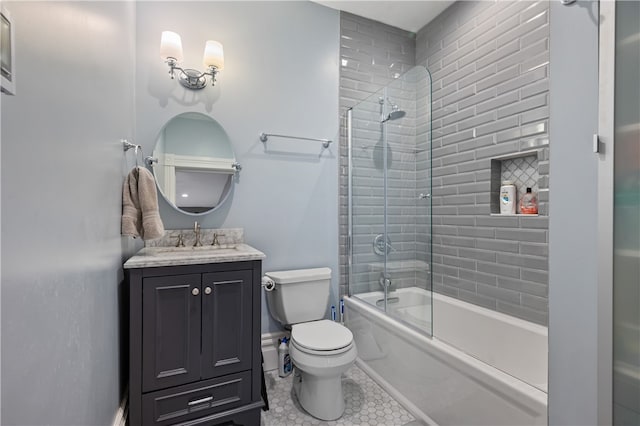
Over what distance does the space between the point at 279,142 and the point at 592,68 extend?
1.83 metres

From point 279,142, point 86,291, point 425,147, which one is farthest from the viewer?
point 279,142

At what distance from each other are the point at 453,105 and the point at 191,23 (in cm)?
200

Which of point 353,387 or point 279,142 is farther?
A: point 279,142

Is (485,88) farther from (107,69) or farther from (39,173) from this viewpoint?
(39,173)

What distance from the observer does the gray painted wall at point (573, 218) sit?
2.64 feet

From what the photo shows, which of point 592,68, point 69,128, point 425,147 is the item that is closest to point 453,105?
point 425,147

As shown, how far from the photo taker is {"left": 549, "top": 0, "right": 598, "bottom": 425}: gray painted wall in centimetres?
80

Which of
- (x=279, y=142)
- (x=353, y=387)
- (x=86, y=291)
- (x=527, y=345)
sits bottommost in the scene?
(x=353, y=387)

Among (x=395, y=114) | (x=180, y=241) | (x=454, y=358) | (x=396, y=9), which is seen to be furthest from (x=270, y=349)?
(x=396, y=9)

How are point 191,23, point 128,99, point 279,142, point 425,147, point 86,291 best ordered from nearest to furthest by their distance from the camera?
point 86,291 → point 128,99 → point 425,147 → point 191,23 → point 279,142

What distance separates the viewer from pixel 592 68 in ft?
2.59

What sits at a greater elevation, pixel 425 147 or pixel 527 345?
pixel 425 147

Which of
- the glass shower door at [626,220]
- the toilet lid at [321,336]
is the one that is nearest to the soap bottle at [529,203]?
the glass shower door at [626,220]

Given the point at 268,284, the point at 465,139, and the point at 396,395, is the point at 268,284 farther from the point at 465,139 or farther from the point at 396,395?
the point at 465,139
